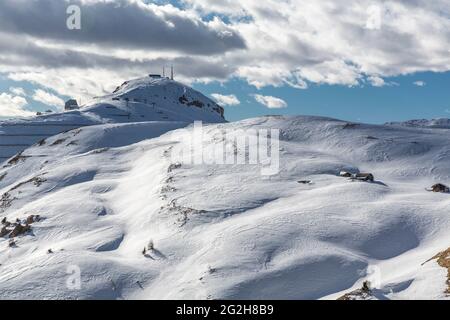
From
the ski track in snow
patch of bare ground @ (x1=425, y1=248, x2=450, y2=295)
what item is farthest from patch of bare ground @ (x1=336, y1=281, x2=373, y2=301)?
patch of bare ground @ (x1=425, y1=248, x2=450, y2=295)

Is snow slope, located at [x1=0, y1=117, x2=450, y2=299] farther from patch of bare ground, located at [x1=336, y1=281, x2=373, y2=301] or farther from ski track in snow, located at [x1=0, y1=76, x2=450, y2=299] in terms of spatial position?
patch of bare ground, located at [x1=336, y1=281, x2=373, y2=301]

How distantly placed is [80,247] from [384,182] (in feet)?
63.7

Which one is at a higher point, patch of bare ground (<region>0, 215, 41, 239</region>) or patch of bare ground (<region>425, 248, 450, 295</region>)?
patch of bare ground (<region>425, 248, 450, 295</region>)

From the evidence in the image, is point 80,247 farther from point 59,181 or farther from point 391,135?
point 391,135

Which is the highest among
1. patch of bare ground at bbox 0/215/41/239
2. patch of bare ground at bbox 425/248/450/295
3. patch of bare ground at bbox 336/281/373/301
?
patch of bare ground at bbox 425/248/450/295

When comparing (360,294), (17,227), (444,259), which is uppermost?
(444,259)

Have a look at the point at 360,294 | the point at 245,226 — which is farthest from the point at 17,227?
the point at 360,294

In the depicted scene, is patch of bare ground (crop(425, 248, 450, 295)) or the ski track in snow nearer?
patch of bare ground (crop(425, 248, 450, 295))

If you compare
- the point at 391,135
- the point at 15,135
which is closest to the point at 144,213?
the point at 391,135

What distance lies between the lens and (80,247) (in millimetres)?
26797

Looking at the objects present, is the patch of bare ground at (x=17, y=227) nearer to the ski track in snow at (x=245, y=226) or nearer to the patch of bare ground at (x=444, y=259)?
the ski track in snow at (x=245, y=226)

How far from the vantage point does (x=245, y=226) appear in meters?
25.5

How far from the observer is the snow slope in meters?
20.7

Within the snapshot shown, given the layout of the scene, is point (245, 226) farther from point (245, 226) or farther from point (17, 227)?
point (17, 227)
